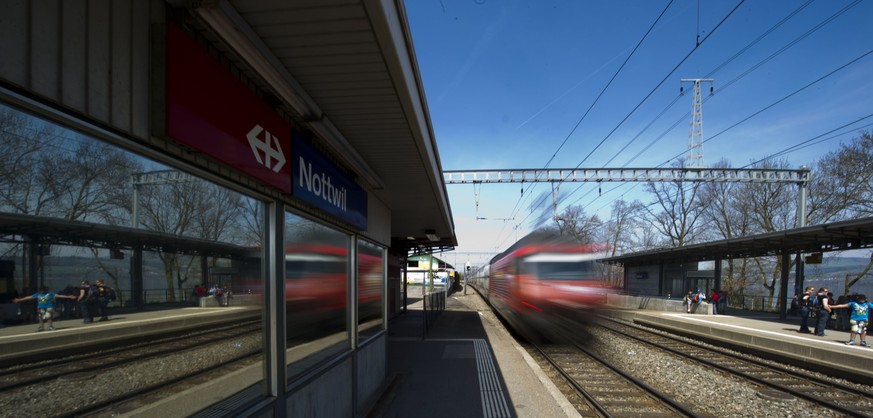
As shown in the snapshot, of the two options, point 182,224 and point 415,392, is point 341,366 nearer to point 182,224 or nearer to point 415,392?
point 415,392

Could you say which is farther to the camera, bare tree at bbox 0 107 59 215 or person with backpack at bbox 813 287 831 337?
person with backpack at bbox 813 287 831 337

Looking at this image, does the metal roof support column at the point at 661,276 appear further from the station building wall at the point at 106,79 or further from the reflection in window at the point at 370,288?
the station building wall at the point at 106,79

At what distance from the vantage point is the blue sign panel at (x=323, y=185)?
13.4 feet

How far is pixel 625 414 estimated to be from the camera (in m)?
6.65

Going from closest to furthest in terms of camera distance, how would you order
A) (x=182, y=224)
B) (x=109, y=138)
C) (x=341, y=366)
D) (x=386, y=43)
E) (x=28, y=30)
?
(x=28, y=30) → (x=109, y=138) → (x=182, y=224) → (x=386, y=43) → (x=341, y=366)

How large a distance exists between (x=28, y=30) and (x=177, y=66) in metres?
0.73

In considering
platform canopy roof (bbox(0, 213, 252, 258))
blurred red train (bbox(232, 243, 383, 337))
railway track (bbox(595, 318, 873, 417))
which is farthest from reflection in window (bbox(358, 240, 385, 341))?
railway track (bbox(595, 318, 873, 417))

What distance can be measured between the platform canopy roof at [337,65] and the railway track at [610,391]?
15.7ft

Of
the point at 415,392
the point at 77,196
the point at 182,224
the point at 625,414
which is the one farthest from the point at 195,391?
the point at 625,414

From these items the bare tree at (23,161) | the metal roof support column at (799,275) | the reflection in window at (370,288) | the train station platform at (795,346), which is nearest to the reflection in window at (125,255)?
the bare tree at (23,161)

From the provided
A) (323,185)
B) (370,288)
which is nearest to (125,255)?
(323,185)

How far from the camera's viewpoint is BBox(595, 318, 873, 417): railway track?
23.5 ft

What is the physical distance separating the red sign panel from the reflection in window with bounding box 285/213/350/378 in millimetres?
865

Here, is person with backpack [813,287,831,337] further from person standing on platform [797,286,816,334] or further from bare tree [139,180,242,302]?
bare tree [139,180,242,302]
